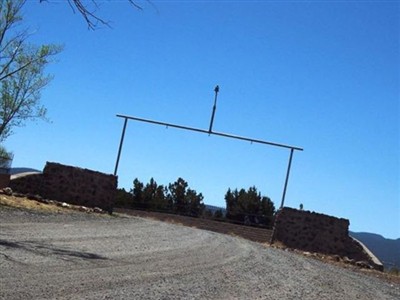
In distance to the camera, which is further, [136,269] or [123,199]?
[123,199]

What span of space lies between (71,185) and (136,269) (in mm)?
16288

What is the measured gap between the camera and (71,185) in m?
25.2

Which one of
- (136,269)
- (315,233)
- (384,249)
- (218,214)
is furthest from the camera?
(384,249)

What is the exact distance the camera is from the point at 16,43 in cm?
2267

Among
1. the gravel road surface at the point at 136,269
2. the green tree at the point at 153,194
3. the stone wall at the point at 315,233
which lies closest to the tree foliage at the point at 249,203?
the green tree at the point at 153,194

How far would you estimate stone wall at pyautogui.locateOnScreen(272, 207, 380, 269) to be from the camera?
23.2 m

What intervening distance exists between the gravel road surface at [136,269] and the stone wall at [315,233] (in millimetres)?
7858

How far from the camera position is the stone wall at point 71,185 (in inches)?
976

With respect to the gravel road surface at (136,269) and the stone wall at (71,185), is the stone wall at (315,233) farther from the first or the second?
the gravel road surface at (136,269)

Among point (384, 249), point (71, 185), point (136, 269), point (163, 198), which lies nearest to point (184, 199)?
point (163, 198)

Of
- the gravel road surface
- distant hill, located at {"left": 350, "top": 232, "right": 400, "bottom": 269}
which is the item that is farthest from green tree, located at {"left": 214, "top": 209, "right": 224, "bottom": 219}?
the gravel road surface

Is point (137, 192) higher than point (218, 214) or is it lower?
higher

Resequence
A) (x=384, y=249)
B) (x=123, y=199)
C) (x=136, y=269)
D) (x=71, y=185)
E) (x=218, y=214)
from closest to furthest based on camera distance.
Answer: (x=136, y=269), (x=71, y=185), (x=218, y=214), (x=123, y=199), (x=384, y=249)

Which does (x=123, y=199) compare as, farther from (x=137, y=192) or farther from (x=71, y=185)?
(x=71, y=185)
